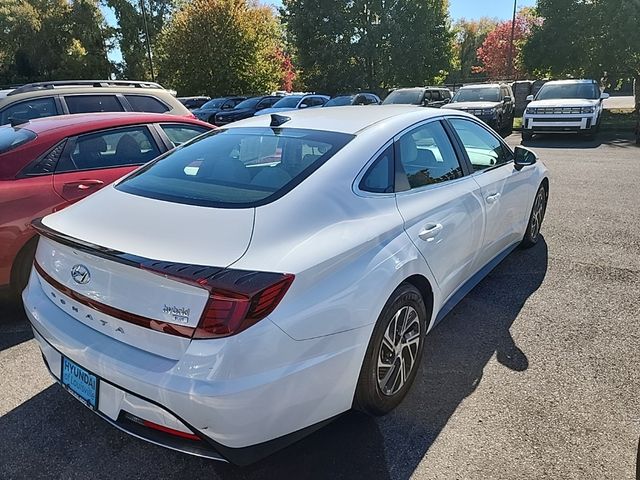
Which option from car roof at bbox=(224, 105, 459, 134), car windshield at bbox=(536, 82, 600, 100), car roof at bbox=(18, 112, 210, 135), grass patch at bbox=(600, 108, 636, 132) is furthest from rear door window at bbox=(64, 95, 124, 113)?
grass patch at bbox=(600, 108, 636, 132)

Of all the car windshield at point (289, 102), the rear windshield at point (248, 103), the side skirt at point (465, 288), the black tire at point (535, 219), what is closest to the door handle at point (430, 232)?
the side skirt at point (465, 288)

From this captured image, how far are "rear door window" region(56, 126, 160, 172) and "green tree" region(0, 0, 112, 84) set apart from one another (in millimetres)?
42260

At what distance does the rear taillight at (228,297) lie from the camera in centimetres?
187

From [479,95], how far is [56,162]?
15366 mm

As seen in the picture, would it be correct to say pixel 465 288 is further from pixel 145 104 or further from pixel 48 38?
pixel 48 38

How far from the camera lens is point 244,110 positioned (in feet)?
68.4

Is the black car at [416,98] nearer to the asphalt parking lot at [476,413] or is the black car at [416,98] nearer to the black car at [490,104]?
the black car at [490,104]

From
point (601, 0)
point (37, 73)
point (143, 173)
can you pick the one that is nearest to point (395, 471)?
point (143, 173)

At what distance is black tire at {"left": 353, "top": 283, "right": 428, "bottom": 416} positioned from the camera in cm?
245

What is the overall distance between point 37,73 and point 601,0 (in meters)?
43.0

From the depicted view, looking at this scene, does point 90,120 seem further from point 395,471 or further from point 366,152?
point 395,471

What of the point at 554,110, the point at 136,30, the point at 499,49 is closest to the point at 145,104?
the point at 554,110

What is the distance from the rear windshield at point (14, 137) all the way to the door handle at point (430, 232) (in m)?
3.21

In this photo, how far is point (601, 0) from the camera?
1880 centimetres
